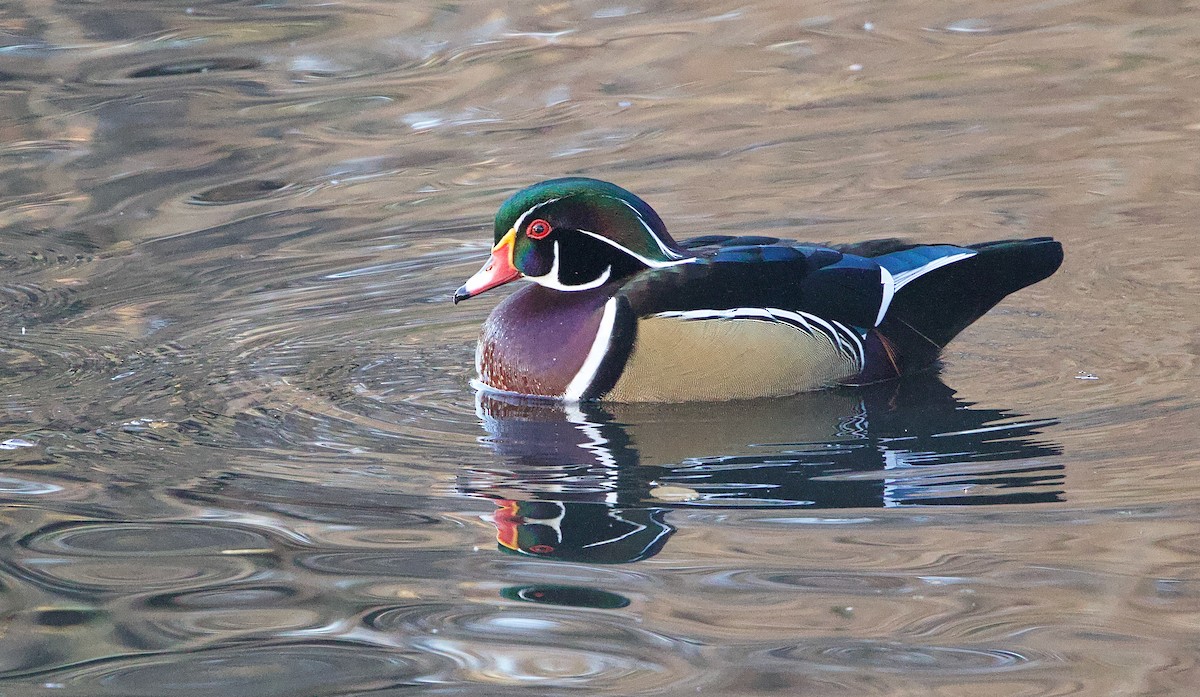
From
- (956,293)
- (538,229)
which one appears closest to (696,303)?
(538,229)

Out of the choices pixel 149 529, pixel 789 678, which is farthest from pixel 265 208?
pixel 789 678

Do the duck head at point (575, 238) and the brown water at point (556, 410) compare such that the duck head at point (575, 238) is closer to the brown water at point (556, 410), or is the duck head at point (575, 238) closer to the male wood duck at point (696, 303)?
the male wood duck at point (696, 303)

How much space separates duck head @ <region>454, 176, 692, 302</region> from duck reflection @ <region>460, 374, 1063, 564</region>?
19.6 inches

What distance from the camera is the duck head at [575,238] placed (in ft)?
20.9

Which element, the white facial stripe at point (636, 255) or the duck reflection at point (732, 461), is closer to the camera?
the duck reflection at point (732, 461)

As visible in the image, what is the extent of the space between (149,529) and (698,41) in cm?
768

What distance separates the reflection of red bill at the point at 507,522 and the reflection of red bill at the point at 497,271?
141 centimetres

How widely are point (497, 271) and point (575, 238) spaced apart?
12.9 inches

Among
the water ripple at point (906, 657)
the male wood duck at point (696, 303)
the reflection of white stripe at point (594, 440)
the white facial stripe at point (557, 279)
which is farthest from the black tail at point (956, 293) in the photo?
the water ripple at point (906, 657)

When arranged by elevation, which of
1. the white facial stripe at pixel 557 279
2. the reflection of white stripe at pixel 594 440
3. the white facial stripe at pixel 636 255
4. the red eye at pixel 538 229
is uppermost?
the red eye at pixel 538 229

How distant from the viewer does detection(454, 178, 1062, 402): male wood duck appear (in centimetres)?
619

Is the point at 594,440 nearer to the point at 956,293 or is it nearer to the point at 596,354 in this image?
the point at 596,354

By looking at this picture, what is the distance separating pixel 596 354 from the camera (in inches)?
246

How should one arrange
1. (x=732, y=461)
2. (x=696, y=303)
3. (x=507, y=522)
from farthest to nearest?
(x=696, y=303) → (x=732, y=461) → (x=507, y=522)
